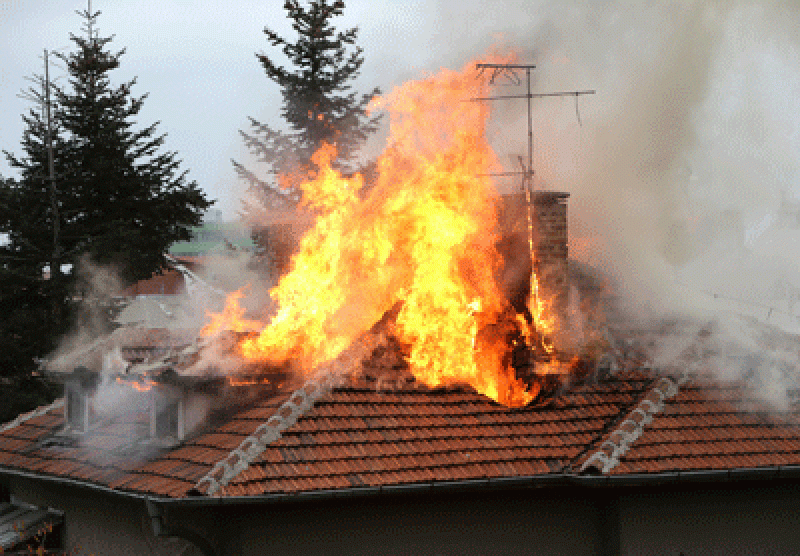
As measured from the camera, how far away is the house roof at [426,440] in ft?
30.1

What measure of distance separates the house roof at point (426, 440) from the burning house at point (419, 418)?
0.09ft

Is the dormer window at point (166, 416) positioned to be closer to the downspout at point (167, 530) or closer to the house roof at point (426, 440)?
the house roof at point (426, 440)

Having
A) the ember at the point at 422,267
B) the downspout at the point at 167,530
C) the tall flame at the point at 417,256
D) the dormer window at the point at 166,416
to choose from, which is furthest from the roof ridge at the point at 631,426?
the dormer window at the point at 166,416

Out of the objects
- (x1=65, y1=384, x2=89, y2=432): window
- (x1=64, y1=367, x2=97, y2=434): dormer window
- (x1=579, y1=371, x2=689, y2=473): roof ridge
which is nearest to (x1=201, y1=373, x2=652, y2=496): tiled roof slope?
(x1=579, y1=371, x2=689, y2=473): roof ridge

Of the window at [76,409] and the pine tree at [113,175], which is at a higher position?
the pine tree at [113,175]

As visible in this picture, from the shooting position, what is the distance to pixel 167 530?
8.80 m

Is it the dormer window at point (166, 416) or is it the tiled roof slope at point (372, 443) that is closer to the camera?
the tiled roof slope at point (372, 443)

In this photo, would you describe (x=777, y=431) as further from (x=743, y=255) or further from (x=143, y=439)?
(x=743, y=255)

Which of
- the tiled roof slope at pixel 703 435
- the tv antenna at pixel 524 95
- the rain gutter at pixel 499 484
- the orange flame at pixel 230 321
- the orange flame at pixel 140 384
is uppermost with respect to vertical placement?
the tv antenna at pixel 524 95

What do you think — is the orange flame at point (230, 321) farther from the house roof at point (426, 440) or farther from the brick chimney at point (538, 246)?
the brick chimney at point (538, 246)

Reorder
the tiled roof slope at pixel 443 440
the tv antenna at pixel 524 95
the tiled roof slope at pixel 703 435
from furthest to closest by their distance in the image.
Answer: the tv antenna at pixel 524 95, the tiled roof slope at pixel 703 435, the tiled roof slope at pixel 443 440

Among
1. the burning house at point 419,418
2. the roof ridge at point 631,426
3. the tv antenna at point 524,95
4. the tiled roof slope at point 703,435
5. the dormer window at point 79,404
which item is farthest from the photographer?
the tv antenna at point 524,95

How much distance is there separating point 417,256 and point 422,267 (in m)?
0.20

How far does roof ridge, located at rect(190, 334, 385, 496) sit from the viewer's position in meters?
8.73
